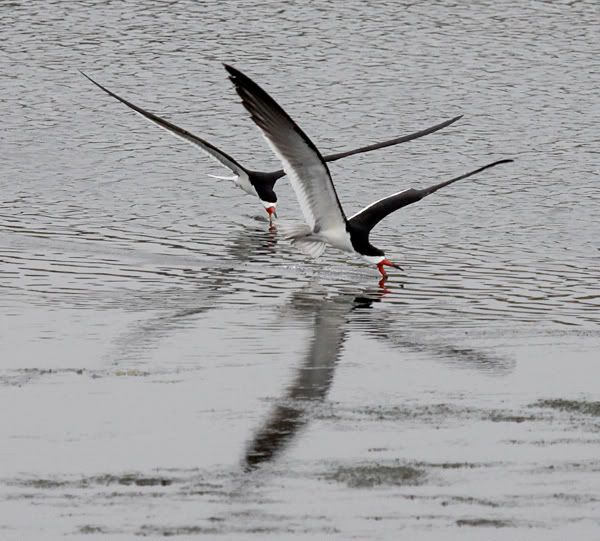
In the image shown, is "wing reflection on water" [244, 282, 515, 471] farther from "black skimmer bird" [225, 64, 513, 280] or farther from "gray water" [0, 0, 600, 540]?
"black skimmer bird" [225, 64, 513, 280]

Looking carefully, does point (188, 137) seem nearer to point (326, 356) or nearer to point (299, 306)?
point (299, 306)

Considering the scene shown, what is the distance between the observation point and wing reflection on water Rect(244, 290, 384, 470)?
9.66 metres

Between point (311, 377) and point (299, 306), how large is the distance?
287cm

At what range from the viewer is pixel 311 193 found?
15297 millimetres

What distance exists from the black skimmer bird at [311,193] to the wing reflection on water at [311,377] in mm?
880

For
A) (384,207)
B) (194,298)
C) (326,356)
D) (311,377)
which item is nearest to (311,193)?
(384,207)

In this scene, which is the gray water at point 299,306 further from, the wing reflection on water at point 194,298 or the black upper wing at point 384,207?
the black upper wing at point 384,207

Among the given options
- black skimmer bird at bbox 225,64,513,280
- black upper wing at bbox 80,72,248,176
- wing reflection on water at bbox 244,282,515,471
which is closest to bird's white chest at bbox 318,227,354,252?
black skimmer bird at bbox 225,64,513,280

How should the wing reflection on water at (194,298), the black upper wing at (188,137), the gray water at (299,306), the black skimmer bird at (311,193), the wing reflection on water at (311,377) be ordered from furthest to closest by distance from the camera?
the black upper wing at (188,137)
the black skimmer bird at (311,193)
the wing reflection on water at (194,298)
the wing reflection on water at (311,377)
the gray water at (299,306)

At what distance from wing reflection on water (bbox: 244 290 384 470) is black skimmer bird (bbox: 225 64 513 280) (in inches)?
34.6

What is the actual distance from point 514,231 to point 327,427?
8694 millimetres

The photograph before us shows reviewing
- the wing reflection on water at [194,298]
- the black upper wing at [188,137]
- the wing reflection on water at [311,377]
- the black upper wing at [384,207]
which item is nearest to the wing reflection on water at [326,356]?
the wing reflection on water at [311,377]

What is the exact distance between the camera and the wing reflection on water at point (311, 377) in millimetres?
9664

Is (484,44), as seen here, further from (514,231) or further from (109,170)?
(514,231)
